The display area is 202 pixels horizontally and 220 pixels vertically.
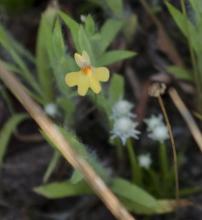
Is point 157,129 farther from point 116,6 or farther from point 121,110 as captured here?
point 116,6

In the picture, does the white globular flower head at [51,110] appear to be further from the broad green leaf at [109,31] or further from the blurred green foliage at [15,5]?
the blurred green foliage at [15,5]

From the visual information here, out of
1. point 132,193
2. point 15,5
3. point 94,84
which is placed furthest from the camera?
point 15,5

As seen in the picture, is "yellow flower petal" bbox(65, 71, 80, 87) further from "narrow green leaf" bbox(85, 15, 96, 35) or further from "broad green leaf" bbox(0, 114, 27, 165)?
"broad green leaf" bbox(0, 114, 27, 165)

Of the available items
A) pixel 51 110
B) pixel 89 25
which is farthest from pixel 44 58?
pixel 89 25

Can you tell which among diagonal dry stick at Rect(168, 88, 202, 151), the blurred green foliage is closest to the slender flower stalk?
diagonal dry stick at Rect(168, 88, 202, 151)

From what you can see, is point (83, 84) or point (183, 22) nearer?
point (83, 84)

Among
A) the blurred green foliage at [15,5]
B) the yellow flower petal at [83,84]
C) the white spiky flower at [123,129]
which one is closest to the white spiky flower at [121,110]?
the white spiky flower at [123,129]
